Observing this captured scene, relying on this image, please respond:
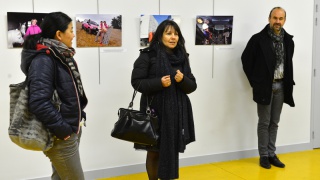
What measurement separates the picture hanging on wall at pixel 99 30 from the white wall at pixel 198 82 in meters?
0.06

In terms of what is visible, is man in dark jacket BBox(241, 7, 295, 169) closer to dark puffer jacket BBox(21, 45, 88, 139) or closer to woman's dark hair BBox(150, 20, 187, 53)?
woman's dark hair BBox(150, 20, 187, 53)

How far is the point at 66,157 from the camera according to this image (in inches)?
89.4

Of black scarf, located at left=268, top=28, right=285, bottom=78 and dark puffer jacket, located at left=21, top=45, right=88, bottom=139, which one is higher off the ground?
black scarf, located at left=268, top=28, right=285, bottom=78

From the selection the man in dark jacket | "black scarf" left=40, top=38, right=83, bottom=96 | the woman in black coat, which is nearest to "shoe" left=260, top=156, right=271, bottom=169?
the man in dark jacket

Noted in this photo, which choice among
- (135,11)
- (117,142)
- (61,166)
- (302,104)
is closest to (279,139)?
(302,104)

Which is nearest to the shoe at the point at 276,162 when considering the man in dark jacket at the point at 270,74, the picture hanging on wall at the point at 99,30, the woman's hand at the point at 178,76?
the man in dark jacket at the point at 270,74

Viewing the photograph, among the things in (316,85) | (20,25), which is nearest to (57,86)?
(20,25)

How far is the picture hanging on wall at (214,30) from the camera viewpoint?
4.14m

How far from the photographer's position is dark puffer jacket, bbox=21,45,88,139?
211 cm

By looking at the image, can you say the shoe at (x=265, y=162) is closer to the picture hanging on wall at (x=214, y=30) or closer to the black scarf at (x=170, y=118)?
the picture hanging on wall at (x=214, y=30)

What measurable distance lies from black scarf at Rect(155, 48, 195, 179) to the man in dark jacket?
4.42ft

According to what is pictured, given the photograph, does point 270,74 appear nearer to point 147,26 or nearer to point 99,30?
point 147,26

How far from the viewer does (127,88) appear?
3871 mm

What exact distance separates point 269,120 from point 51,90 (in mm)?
2784
